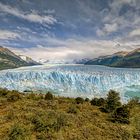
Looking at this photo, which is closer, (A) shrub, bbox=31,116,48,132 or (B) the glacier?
(A) shrub, bbox=31,116,48,132

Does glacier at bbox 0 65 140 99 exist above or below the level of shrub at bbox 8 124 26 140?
below

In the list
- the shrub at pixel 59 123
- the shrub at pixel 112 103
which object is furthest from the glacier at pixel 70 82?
the shrub at pixel 59 123

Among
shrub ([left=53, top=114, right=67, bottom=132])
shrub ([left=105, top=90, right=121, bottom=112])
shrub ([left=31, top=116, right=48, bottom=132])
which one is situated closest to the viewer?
shrub ([left=31, top=116, right=48, bottom=132])

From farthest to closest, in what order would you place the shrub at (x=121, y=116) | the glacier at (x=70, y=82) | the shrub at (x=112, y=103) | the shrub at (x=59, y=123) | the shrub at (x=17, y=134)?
1. the glacier at (x=70, y=82)
2. the shrub at (x=112, y=103)
3. the shrub at (x=121, y=116)
4. the shrub at (x=59, y=123)
5. the shrub at (x=17, y=134)

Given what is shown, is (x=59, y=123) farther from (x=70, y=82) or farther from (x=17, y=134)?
(x=70, y=82)

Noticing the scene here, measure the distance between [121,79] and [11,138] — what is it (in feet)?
269

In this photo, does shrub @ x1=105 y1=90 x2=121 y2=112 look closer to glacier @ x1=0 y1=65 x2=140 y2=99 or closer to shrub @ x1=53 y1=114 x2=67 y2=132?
shrub @ x1=53 y1=114 x2=67 y2=132

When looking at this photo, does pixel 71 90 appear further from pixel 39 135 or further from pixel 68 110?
pixel 39 135

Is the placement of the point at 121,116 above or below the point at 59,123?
below

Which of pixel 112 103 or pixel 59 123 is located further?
pixel 112 103

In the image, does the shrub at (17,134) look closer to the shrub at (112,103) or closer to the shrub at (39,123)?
the shrub at (39,123)

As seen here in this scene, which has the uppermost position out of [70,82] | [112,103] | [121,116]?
[112,103]

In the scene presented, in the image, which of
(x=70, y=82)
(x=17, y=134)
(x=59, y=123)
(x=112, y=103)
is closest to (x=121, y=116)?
(x=112, y=103)

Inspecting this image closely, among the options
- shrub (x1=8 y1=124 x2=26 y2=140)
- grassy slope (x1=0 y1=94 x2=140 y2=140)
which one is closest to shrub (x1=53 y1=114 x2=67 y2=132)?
grassy slope (x1=0 y1=94 x2=140 y2=140)
